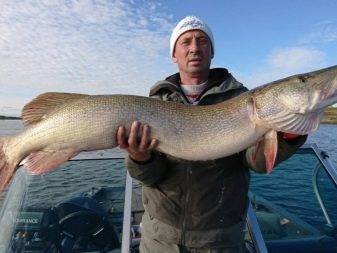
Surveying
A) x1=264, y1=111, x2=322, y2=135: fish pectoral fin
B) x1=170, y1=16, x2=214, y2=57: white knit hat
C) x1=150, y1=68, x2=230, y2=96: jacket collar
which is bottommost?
x1=264, y1=111, x2=322, y2=135: fish pectoral fin

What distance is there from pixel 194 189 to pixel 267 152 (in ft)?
1.93

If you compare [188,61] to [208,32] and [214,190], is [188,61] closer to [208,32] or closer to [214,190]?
[208,32]

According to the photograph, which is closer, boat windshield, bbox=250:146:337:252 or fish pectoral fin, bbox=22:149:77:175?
fish pectoral fin, bbox=22:149:77:175

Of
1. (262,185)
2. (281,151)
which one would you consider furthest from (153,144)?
(262,185)

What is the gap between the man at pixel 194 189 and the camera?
315 centimetres

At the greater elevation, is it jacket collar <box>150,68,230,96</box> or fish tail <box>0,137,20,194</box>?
jacket collar <box>150,68,230,96</box>

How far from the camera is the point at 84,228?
13.3 feet

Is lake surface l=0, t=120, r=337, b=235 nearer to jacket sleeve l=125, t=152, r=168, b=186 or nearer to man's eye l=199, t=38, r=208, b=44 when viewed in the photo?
jacket sleeve l=125, t=152, r=168, b=186

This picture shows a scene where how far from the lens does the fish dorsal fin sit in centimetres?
324

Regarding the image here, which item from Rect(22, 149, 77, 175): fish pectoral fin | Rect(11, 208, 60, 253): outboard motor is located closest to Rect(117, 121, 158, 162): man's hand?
Rect(22, 149, 77, 175): fish pectoral fin

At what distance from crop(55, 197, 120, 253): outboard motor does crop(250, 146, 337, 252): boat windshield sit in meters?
1.44

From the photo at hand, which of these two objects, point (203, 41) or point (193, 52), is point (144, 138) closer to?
point (193, 52)

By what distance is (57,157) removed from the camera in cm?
319

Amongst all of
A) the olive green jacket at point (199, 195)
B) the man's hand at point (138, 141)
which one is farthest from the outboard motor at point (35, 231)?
the man's hand at point (138, 141)
